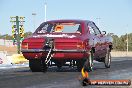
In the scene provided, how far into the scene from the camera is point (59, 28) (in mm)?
13086

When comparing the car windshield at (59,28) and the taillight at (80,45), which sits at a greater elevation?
the car windshield at (59,28)

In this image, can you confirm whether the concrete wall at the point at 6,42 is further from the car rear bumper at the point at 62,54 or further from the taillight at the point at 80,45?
the taillight at the point at 80,45

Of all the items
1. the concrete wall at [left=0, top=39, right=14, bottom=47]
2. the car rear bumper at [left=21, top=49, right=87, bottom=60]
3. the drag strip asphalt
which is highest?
the car rear bumper at [left=21, top=49, right=87, bottom=60]

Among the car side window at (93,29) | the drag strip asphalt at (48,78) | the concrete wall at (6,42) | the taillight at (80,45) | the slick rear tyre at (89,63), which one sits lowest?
the concrete wall at (6,42)

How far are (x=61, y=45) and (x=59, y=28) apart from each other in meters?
1.25

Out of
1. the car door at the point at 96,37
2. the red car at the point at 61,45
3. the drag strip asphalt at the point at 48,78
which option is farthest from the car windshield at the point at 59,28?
the drag strip asphalt at the point at 48,78

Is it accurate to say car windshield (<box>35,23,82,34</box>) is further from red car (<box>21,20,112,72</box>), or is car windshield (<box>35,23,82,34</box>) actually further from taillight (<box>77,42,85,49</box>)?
taillight (<box>77,42,85,49</box>)

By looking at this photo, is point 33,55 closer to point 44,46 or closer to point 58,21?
point 44,46

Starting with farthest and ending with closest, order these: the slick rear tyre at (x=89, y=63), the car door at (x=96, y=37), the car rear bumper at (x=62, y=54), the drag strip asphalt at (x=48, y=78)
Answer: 1. the car door at (x=96, y=37)
2. the slick rear tyre at (x=89, y=63)
3. the car rear bumper at (x=62, y=54)
4. the drag strip asphalt at (x=48, y=78)

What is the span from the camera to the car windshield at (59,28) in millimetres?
12859

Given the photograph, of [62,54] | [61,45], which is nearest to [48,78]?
[62,54]

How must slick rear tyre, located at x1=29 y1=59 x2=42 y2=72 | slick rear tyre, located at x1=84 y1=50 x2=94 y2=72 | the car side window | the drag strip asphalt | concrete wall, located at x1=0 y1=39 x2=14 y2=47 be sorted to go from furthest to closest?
concrete wall, located at x1=0 y1=39 x2=14 y2=47
the car side window
slick rear tyre, located at x1=29 y1=59 x2=42 y2=72
slick rear tyre, located at x1=84 y1=50 x2=94 y2=72
the drag strip asphalt

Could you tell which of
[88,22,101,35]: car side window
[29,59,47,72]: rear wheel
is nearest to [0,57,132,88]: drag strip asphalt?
[29,59,47,72]: rear wheel

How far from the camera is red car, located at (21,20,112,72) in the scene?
470 inches
